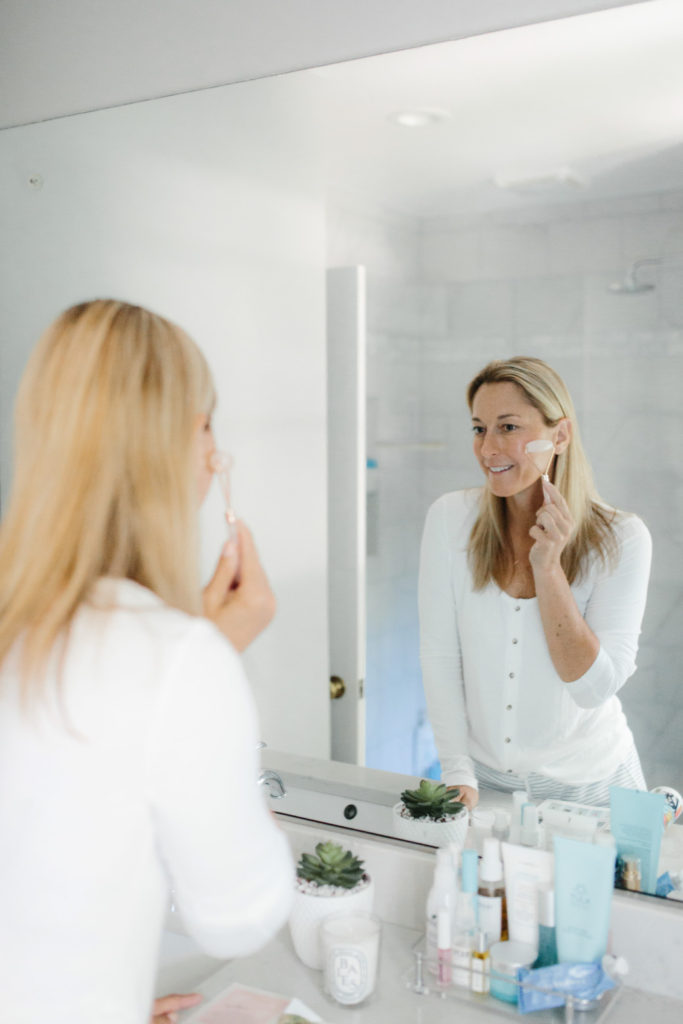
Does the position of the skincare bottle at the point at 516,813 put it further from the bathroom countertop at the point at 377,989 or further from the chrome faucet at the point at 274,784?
the chrome faucet at the point at 274,784

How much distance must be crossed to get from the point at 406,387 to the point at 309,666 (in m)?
0.48

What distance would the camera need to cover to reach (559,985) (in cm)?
107

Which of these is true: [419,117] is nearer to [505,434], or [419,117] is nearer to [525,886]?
[505,434]

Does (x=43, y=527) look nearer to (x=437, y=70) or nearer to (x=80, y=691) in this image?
(x=80, y=691)

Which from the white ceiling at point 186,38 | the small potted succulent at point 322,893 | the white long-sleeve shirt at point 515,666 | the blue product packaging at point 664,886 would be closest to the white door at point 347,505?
the white long-sleeve shirt at point 515,666

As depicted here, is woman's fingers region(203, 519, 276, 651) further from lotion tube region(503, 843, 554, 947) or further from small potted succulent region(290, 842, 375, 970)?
lotion tube region(503, 843, 554, 947)

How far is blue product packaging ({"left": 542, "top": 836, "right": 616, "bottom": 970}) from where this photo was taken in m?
1.10

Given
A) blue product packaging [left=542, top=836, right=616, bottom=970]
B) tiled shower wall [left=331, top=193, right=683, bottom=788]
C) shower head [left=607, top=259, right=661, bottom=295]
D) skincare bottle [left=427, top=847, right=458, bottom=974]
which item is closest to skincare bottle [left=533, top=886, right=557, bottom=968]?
blue product packaging [left=542, top=836, right=616, bottom=970]

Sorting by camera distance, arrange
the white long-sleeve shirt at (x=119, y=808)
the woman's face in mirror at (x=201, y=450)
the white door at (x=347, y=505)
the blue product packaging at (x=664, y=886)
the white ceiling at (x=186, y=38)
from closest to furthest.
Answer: the white long-sleeve shirt at (x=119, y=808), the woman's face in mirror at (x=201, y=450), the blue product packaging at (x=664, y=886), the white ceiling at (x=186, y=38), the white door at (x=347, y=505)

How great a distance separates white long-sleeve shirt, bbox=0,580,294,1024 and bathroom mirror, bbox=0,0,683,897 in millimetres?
613

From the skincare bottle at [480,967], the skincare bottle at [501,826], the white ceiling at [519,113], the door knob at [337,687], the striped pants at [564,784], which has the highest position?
the white ceiling at [519,113]

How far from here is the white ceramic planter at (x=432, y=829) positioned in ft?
4.31

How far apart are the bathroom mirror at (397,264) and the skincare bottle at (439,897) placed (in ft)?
0.67

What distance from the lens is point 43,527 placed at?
0.83m
